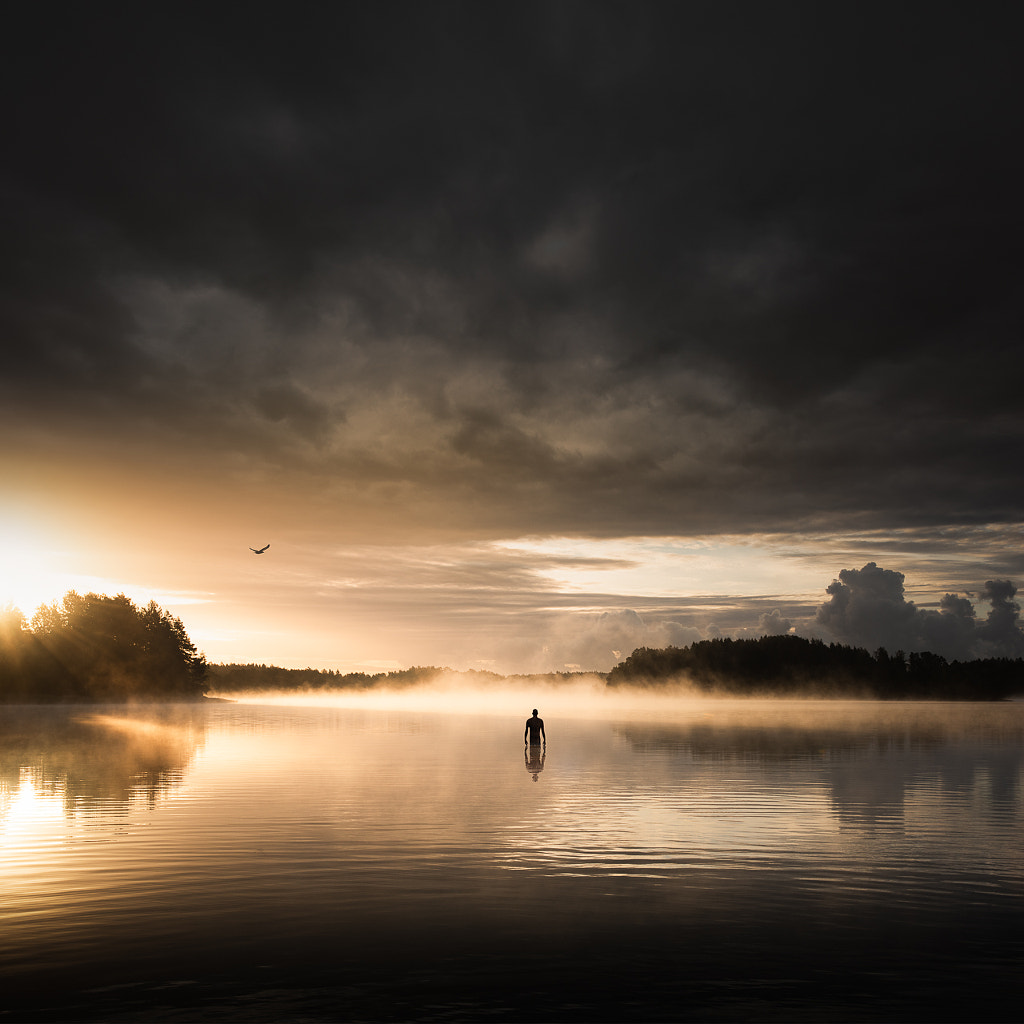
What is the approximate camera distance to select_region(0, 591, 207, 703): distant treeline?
533 feet

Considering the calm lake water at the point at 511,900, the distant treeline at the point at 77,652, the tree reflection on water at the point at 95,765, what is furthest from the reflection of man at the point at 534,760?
the distant treeline at the point at 77,652

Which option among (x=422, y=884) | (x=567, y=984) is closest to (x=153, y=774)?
(x=422, y=884)

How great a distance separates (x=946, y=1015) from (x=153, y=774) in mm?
36618

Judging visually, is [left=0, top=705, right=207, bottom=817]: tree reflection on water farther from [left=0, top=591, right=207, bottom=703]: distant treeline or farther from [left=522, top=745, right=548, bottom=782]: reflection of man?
[left=0, top=591, right=207, bottom=703]: distant treeline

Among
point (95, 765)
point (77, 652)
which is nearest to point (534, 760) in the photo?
point (95, 765)

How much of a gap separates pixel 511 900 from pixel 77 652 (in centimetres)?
18338

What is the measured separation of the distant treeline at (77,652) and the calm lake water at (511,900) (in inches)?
5761

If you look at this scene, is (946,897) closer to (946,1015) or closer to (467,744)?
(946,1015)

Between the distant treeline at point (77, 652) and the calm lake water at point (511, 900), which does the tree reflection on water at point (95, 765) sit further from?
the distant treeline at point (77, 652)

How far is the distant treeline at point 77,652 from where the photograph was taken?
162 metres

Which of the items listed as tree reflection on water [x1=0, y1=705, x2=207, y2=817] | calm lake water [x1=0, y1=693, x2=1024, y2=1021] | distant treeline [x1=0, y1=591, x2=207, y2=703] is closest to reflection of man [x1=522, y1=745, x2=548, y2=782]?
calm lake water [x1=0, y1=693, x2=1024, y2=1021]

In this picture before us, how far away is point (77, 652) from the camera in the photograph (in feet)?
574

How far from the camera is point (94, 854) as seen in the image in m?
20.7

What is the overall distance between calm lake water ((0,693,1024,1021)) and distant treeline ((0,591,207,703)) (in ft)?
480
